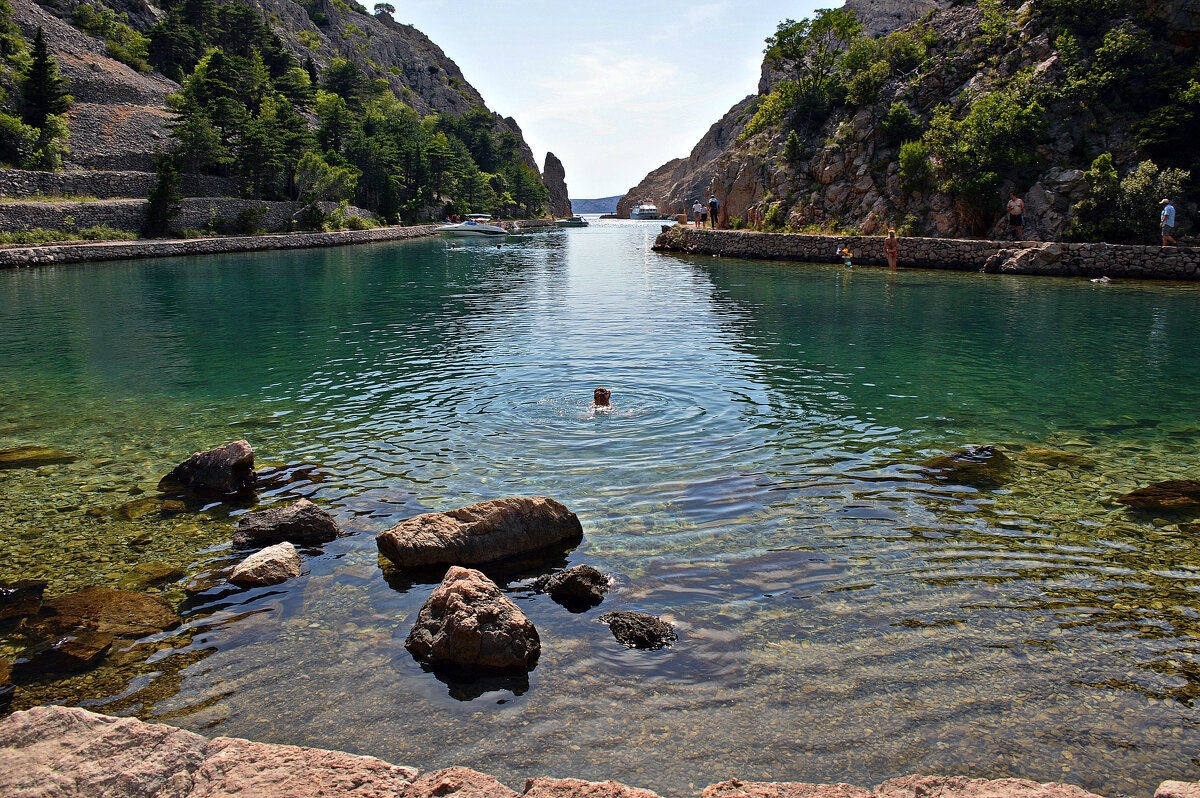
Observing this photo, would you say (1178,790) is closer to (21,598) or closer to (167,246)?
(21,598)

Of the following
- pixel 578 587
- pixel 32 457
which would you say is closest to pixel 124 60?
pixel 32 457

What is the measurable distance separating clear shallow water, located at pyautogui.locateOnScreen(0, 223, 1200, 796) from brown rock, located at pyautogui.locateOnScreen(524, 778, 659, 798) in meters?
0.73

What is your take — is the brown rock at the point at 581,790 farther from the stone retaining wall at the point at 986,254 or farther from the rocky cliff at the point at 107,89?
the rocky cliff at the point at 107,89

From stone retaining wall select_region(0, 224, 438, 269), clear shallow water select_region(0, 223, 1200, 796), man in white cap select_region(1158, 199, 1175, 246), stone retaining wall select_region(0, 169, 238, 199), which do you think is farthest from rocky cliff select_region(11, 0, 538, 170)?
man in white cap select_region(1158, 199, 1175, 246)

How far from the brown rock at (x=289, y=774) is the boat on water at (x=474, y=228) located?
88535 millimetres

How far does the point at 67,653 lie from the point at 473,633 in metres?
3.49

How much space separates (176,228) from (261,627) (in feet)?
201

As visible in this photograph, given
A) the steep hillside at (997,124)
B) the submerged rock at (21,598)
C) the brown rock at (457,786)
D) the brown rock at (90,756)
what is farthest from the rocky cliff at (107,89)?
the brown rock at (457,786)

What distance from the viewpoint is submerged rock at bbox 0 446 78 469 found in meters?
10.7

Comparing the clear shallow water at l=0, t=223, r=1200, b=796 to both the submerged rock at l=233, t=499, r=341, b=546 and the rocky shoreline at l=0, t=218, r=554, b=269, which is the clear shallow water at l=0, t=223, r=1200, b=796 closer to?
the submerged rock at l=233, t=499, r=341, b=546

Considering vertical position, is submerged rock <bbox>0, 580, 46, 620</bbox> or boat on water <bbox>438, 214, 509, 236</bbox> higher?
boat on water <bbox>438, 214, 509, 236</bbox>

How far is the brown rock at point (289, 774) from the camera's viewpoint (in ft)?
12.8

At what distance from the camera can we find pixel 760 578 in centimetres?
733

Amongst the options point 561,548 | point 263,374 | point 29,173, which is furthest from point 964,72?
point 29,173
